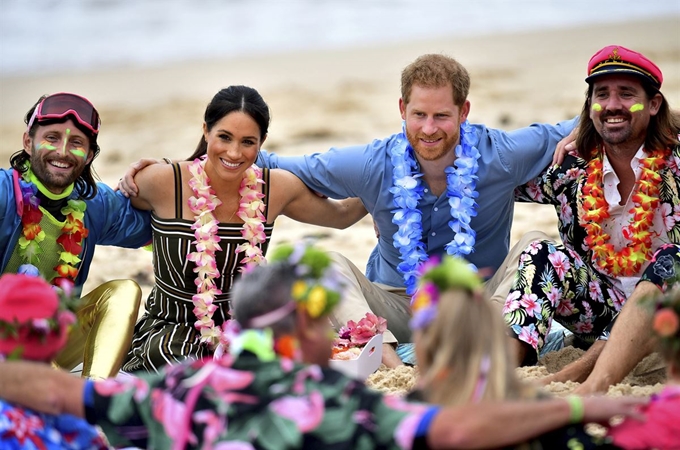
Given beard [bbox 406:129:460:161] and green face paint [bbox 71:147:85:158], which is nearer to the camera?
green face paint [bbox 71:147:85:158]

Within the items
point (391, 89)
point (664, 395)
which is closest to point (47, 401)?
point (664, 395)

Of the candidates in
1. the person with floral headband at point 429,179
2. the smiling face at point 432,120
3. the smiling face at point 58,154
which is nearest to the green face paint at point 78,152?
the smiling face at point 58,154

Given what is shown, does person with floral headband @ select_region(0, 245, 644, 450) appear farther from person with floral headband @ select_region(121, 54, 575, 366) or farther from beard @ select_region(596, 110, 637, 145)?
beard @ select_region(596, 110, 637, 145)

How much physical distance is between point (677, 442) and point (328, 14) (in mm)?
24889

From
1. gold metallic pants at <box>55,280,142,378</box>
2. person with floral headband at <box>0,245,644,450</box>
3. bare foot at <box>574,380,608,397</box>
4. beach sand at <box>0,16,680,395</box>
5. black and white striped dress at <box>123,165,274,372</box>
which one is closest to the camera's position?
person with floral headband at <box>0,245,644,450</box>

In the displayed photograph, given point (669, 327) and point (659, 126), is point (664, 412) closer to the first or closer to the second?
point (669, 327)

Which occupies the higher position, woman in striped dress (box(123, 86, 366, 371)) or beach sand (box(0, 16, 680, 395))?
beach sand (box(0, 16, 680, 395))

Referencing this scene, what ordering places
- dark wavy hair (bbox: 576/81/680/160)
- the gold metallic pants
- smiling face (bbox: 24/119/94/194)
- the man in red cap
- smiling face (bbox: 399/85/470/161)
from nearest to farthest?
the gold metallic pants → the man in red cap → smiling face (bbox: 24/119/94/194) → dark wavy hair (bbox: 576/81/680/160) → smiling face (bbox: 399/85/470/161)

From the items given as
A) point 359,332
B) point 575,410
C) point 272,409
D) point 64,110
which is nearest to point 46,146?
point 64,110

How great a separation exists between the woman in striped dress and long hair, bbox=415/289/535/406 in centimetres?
276

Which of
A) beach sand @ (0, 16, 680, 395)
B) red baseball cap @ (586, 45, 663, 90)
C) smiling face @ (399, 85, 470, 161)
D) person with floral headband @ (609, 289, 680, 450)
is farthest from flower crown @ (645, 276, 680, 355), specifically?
beach sand @ (0, 16, 680, 395)

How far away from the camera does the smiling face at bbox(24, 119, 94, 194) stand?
553 cm

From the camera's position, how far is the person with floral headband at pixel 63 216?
5.49m

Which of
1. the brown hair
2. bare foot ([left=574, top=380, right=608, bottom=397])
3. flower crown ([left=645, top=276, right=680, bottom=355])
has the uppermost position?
the brown hair
